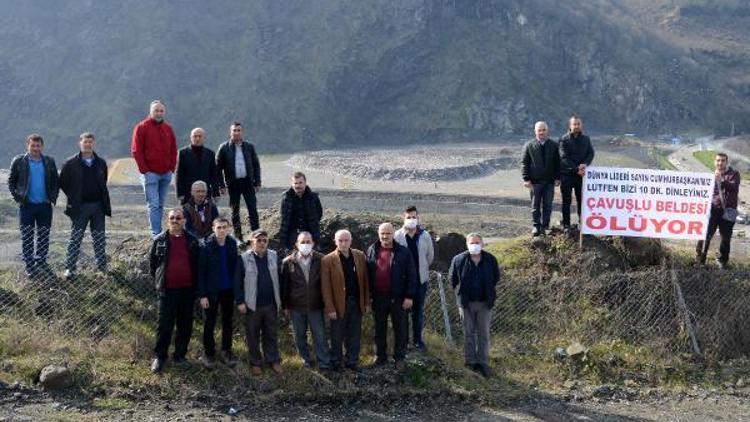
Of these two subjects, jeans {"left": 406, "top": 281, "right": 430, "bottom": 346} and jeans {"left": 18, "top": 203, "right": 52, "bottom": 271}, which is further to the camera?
jeans {"left": 18, "top": 203, "right": 52, "bottom": 271}

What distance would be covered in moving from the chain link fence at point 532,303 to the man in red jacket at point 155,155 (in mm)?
879

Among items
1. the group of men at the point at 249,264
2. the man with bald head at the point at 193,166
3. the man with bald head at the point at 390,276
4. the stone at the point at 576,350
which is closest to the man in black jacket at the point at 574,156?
the stone at the point at 576,350

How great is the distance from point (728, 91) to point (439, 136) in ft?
135

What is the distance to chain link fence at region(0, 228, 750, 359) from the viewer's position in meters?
9.48

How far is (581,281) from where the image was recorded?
1089 centimetres

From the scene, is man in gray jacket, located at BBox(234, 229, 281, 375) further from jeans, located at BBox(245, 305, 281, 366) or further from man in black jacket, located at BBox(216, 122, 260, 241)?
man in black jacket, located at BBox(216, 122, 260, 241)

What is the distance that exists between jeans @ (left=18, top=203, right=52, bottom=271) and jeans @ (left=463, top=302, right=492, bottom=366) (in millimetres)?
5954

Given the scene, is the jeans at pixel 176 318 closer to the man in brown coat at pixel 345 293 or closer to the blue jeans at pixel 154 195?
the man in brown coat at pixel 345 293

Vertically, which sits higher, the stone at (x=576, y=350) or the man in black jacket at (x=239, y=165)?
the man in black jacket at (x=239, y=165)

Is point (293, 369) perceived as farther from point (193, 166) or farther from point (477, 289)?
point (193, 166)

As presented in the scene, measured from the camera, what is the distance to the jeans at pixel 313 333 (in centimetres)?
831

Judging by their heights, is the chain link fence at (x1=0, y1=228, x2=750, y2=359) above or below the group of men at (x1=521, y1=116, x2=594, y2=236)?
below

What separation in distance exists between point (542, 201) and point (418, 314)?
12.9 feet

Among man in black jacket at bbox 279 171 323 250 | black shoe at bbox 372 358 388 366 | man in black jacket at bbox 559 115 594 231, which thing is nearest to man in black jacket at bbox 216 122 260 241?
man in black jacket at bbox 279 171 323 250
